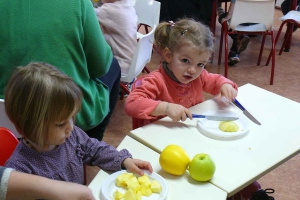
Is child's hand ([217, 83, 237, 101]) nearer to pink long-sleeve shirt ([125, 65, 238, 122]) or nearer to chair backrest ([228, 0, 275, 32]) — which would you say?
pink long-sleeve shirt ([125, 65, 238, 122])

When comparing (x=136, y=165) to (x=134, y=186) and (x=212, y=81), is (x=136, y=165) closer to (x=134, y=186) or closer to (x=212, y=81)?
(x=134, y=186)

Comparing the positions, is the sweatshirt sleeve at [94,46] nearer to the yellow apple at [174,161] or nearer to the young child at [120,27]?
the yellow apple at [174,161]

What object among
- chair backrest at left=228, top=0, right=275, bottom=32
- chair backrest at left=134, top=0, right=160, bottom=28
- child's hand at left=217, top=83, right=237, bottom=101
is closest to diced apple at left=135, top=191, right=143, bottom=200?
child's hand at left=217, top=83, right=237, bottom=101

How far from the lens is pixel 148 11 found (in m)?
2.88

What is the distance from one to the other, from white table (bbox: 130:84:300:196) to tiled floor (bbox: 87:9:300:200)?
2.24 feet

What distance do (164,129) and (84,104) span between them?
382 millimetres

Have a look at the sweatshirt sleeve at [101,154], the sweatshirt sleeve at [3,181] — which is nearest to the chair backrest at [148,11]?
the sweatshirt sleeve at [101,154]

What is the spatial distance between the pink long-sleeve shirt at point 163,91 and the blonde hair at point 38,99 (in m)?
0.47

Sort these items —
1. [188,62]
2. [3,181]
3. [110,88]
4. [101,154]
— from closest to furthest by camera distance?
[3,181] → [101,154] → [188,62] → [110,88]

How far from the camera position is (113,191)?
100cm

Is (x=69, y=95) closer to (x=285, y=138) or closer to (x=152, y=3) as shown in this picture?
(x=285, y=138)

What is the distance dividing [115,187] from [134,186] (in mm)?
60

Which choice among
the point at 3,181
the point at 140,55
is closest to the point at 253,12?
the point at 140,55

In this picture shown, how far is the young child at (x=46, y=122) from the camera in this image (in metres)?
0.91
